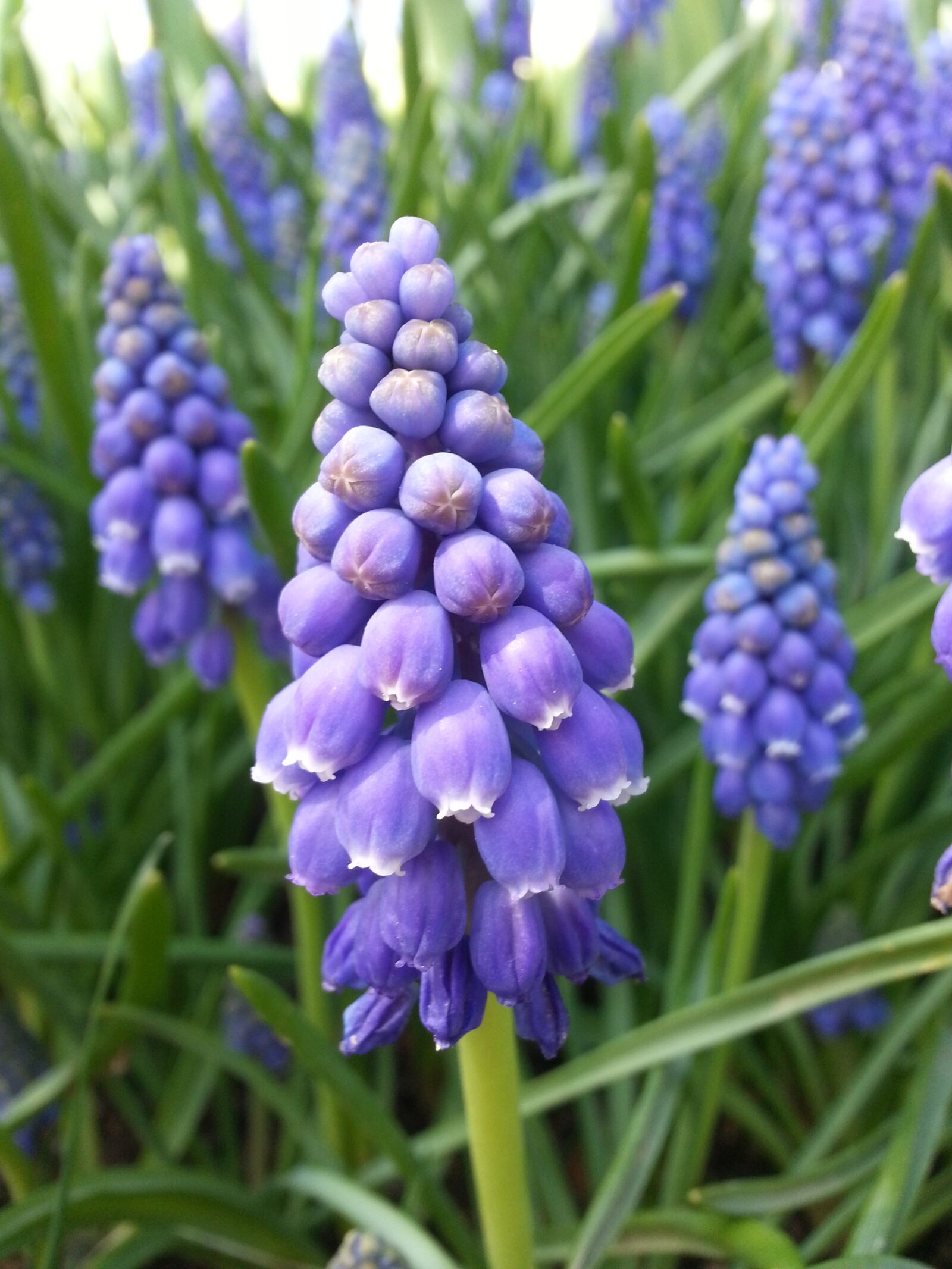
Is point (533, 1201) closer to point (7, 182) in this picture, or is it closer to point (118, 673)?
point (118, 673)

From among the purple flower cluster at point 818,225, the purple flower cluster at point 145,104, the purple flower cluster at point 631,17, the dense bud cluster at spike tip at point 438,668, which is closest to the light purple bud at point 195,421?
the dense bud cluster at spike tip at point 438,668

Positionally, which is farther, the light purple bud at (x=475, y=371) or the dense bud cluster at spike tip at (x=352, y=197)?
the dense bud cluster at spike tip at (x=352, y=197)

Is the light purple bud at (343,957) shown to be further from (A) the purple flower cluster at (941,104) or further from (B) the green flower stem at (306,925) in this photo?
(A) the purple flower cluster at (941,104)

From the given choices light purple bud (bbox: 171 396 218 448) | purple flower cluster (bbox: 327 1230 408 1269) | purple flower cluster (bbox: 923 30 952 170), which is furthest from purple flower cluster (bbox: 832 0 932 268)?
purple flower cluster (bbox: 327 1230 408 1269)

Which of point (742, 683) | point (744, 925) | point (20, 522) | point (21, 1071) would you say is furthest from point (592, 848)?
point (20, 522)

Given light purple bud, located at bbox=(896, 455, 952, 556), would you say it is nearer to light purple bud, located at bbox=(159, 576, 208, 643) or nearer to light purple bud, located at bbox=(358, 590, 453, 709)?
light purple bud, located at bbox=(358, 590, 453, 709)
